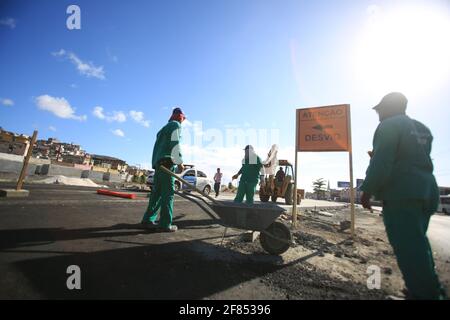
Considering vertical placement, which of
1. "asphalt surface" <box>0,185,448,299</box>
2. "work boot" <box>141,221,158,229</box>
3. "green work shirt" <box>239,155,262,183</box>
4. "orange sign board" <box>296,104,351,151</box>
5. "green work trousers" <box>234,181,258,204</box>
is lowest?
"asphalt surface" <box>0,185,448,299</box>

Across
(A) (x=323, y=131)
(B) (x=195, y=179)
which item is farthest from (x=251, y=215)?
(B) (x=195, y=179)

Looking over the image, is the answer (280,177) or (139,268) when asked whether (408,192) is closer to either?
(139,268)

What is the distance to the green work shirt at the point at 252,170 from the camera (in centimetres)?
642

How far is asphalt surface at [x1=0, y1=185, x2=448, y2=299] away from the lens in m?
1.85

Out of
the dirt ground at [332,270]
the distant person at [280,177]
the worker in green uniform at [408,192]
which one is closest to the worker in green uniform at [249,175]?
the dirt ground at [332,270]

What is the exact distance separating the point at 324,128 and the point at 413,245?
473cm

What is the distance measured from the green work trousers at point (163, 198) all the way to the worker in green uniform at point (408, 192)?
3089mm

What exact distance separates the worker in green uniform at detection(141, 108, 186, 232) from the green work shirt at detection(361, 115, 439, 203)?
3104mm

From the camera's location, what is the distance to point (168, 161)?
4.16m

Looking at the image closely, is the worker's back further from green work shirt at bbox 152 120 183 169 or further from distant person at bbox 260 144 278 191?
distant person at bbox 260 144 278 191

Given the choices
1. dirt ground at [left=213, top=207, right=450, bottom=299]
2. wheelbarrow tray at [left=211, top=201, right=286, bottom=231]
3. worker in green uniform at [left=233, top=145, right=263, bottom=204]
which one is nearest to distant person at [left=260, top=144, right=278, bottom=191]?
worker in green uniform at [left=233, top=145, right=263, bottom=204]
